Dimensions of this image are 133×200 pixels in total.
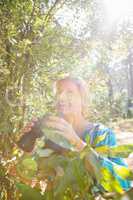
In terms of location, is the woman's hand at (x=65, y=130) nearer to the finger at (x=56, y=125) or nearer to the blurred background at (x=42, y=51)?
the finger at (x=56, y=125)

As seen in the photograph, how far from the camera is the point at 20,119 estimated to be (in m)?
2.98

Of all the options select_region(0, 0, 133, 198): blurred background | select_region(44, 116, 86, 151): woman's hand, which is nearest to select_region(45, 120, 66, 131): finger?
select_region(44, 116, 86, 151): woman's hand

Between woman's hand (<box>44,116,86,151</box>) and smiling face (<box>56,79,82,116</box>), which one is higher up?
smiling face (<box>56,79,82,116</box>)

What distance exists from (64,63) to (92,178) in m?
3.25

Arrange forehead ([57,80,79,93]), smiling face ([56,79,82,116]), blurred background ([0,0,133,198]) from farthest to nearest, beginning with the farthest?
1. blurred background ([0,0,133,198])
2. forehead ([57,80,79,93])
3. smiling face ([56,79,82,116])

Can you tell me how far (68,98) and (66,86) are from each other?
0.35ft

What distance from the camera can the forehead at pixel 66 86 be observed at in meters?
1.45

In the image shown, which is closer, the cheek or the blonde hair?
the cheek

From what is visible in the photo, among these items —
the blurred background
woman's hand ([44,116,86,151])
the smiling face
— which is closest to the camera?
woman's hand ([44,116,86,151])

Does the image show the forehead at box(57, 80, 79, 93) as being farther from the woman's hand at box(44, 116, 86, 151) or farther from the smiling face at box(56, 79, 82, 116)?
the woman's hand at box(44, 116, 86, 151)

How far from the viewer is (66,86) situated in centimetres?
149

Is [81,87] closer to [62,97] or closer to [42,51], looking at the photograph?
[62,97]

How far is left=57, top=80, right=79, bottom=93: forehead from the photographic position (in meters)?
1.45

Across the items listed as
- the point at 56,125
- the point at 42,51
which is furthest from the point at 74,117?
the point at 42,51
